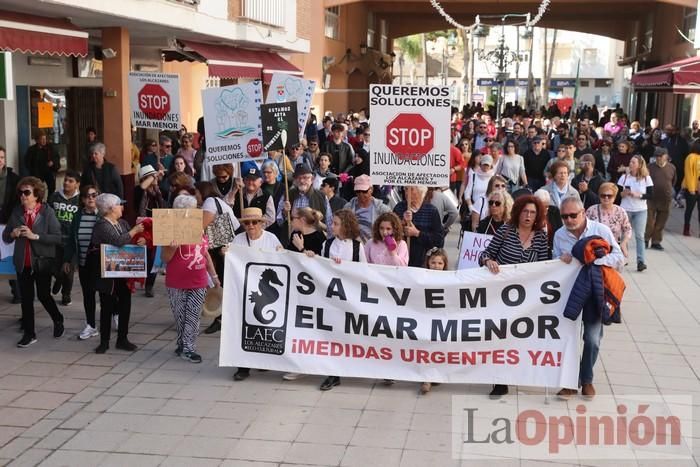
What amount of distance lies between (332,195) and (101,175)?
123 inches

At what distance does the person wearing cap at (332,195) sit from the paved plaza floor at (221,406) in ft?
7.78

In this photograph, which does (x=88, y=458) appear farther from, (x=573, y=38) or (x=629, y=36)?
(x=573, y=38)

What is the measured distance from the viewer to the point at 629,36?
150 feet

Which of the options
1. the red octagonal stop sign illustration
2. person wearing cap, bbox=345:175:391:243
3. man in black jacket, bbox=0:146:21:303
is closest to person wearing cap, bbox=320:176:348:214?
person wearing cap, bbox=345:175:391:243

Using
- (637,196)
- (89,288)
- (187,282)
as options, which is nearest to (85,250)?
(89,288)

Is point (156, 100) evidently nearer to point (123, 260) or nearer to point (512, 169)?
point (123, 260)

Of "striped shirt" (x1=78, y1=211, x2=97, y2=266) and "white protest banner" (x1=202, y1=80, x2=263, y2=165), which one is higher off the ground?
"white protest banner" (x1=202, y1=80, x2=263, y2=165)

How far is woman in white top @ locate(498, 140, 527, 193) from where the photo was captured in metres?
14.4

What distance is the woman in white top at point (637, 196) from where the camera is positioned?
13328mm

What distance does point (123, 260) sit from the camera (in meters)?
8.59

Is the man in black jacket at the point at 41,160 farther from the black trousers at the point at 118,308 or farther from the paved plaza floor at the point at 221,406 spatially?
the black trousers at the point at 118,308

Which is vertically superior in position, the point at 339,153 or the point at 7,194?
the point at 339,153

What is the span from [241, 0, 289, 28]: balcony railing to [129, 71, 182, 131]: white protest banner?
24.5 ft

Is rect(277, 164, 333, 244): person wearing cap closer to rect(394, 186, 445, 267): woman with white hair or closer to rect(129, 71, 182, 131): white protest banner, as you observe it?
rect(394, 186, 445, 267): woman with white hair
